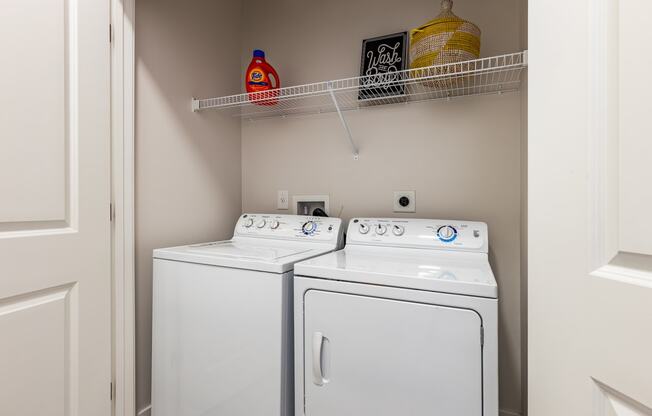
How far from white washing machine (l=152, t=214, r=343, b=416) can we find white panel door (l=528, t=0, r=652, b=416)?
32.2 inches

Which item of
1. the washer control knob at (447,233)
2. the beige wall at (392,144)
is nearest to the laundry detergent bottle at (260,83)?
the beige wall at (392,144)

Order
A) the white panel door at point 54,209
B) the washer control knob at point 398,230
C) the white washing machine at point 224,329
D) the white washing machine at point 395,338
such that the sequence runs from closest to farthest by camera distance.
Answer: the white washing machine at point 395,338
the white panel door at point 54,209
the white washing machine at point 224,329
the washer control knob at point 398,230

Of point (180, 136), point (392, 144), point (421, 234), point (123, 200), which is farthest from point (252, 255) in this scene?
point (392, 144)

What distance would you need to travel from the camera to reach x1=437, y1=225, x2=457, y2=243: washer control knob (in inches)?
54.8

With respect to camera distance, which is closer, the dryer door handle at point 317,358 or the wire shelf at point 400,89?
the dryer door handle at point 317,358

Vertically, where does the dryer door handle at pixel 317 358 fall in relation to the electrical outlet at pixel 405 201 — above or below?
below

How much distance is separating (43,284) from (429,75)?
1694 mm

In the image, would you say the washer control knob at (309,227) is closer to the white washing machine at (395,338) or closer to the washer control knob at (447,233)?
the white washing machine at (395,338)

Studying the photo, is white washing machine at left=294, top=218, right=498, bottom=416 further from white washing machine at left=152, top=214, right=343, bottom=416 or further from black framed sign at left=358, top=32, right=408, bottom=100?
black framed sign at left=358, top=32, right=408, bottom=100

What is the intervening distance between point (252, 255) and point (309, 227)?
419 mm

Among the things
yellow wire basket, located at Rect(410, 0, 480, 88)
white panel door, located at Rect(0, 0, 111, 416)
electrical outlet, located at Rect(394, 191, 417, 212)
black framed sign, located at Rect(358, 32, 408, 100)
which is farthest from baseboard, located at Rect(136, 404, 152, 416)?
yellow wire basket, located at Rect(410, 0, 480, 88)

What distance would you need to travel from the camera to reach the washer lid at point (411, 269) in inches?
37.9

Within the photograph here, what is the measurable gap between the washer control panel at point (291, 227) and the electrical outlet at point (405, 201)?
34 cm

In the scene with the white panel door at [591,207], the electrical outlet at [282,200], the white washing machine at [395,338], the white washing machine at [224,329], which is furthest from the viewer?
the electrical outlet at [282,200]
